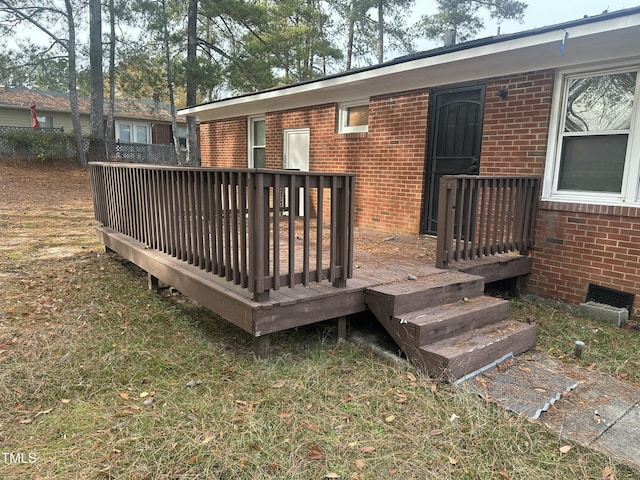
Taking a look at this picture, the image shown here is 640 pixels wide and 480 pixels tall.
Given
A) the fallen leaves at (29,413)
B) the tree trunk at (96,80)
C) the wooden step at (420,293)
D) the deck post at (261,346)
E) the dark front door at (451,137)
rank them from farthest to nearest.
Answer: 1. the tree trunk at (96,80)
2. the dark front door at (451,137)
3. the wooden step at (420,293)
4. the deck post at (261,346)
5. the fallen leaves at (29,413)

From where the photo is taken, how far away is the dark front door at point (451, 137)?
18.1 ft

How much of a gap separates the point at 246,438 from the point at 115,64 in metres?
19.7

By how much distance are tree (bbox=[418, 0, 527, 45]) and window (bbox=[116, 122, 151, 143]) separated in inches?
654

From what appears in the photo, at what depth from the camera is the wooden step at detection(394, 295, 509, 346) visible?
311cm

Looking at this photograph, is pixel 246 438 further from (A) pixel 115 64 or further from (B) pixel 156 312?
(A) pixel 115 64

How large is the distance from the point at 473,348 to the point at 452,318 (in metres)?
0.30

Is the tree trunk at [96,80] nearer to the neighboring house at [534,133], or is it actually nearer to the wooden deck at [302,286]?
the neighboring house at [534,133]

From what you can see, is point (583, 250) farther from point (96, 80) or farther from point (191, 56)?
point (96, 80)

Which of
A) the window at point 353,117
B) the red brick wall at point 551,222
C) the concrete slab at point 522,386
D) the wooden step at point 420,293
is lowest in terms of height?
the concrete slab at point 522,386

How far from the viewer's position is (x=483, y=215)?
4.25 m

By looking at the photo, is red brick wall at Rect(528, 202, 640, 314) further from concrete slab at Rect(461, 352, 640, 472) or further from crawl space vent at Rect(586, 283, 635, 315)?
concrete slab at Rect(461, 352, 640, 472)

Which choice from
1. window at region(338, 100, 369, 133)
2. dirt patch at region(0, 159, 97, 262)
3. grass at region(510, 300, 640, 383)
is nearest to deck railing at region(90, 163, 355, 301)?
grass at region(510, 300, 640, 383)

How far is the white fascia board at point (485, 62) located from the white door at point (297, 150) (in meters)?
0.59

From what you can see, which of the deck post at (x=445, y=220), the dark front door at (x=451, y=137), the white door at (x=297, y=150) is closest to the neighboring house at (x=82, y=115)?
the white door at (x=297, y=150)
